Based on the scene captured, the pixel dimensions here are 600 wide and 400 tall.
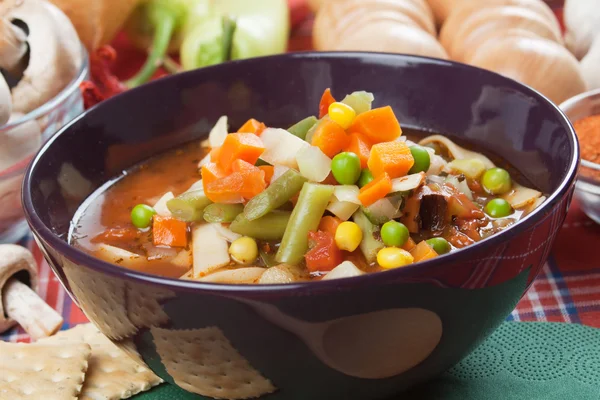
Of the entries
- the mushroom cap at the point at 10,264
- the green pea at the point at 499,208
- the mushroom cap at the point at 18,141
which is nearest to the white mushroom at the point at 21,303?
the mushroom cap at the point at 10,264

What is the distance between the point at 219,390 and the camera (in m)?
2.00

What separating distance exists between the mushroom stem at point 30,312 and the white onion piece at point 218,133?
0.83 m

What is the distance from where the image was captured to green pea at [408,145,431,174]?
2385 millimetres

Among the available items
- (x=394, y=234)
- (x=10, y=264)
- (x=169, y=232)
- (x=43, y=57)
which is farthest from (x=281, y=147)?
(x=43, y=57)

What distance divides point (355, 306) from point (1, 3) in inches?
98.9

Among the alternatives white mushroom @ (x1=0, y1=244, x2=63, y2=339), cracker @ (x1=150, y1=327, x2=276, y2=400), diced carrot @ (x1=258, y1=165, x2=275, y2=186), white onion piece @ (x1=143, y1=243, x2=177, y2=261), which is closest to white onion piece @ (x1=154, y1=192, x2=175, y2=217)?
white onion piece @ (x1=143, y1=243, x2=177, y2=261)

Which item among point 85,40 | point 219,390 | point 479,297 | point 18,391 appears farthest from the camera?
point 85,40

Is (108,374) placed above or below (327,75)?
below

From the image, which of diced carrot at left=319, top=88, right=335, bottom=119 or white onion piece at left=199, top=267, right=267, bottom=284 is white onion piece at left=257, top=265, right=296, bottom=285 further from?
diced carrot at left=319, top=88, right=335, bottom=119

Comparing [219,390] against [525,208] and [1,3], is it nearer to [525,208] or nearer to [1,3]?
[525,208]

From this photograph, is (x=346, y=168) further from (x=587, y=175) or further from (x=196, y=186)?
(x=587, y=175)

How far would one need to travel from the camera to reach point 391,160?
2.26 m

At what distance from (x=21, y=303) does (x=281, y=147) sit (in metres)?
1.09

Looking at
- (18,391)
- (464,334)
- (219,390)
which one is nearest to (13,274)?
(18,391)
